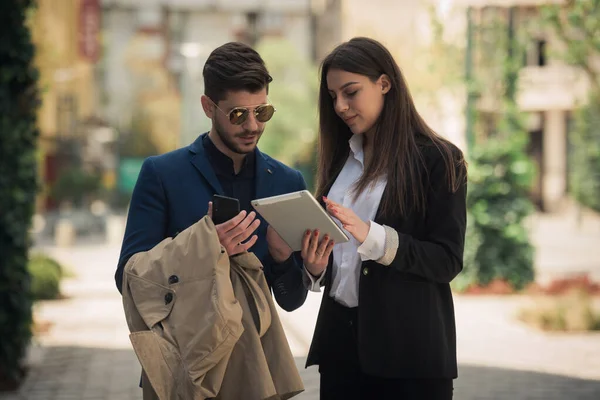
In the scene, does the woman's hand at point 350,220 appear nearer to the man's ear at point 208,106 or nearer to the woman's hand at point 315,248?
the woman's hand at point 315,248

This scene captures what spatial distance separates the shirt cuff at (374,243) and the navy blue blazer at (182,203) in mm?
363

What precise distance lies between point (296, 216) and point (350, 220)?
0.64 feet

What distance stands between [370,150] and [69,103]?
187 feet

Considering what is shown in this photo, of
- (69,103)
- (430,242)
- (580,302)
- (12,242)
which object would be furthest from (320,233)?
(69,103)

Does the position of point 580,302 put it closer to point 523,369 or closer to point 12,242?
point 523,369

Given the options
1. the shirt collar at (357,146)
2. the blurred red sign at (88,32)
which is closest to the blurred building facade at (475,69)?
the shirt collar at (357,146)

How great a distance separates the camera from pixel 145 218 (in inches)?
140

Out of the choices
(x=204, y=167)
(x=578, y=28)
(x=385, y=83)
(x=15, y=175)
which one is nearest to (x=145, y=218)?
(x=204, y=167)

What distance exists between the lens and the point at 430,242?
139 inches

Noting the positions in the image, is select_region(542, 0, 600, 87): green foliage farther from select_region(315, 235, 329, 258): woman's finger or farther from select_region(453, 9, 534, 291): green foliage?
select_region(315, 235, 329, 258): woman's finger

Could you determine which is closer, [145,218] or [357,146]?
[145,218]

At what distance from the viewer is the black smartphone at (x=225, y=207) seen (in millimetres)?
3326

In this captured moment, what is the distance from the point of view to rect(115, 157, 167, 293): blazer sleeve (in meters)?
3.54

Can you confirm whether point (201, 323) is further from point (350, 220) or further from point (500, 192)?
point (500, 192)
